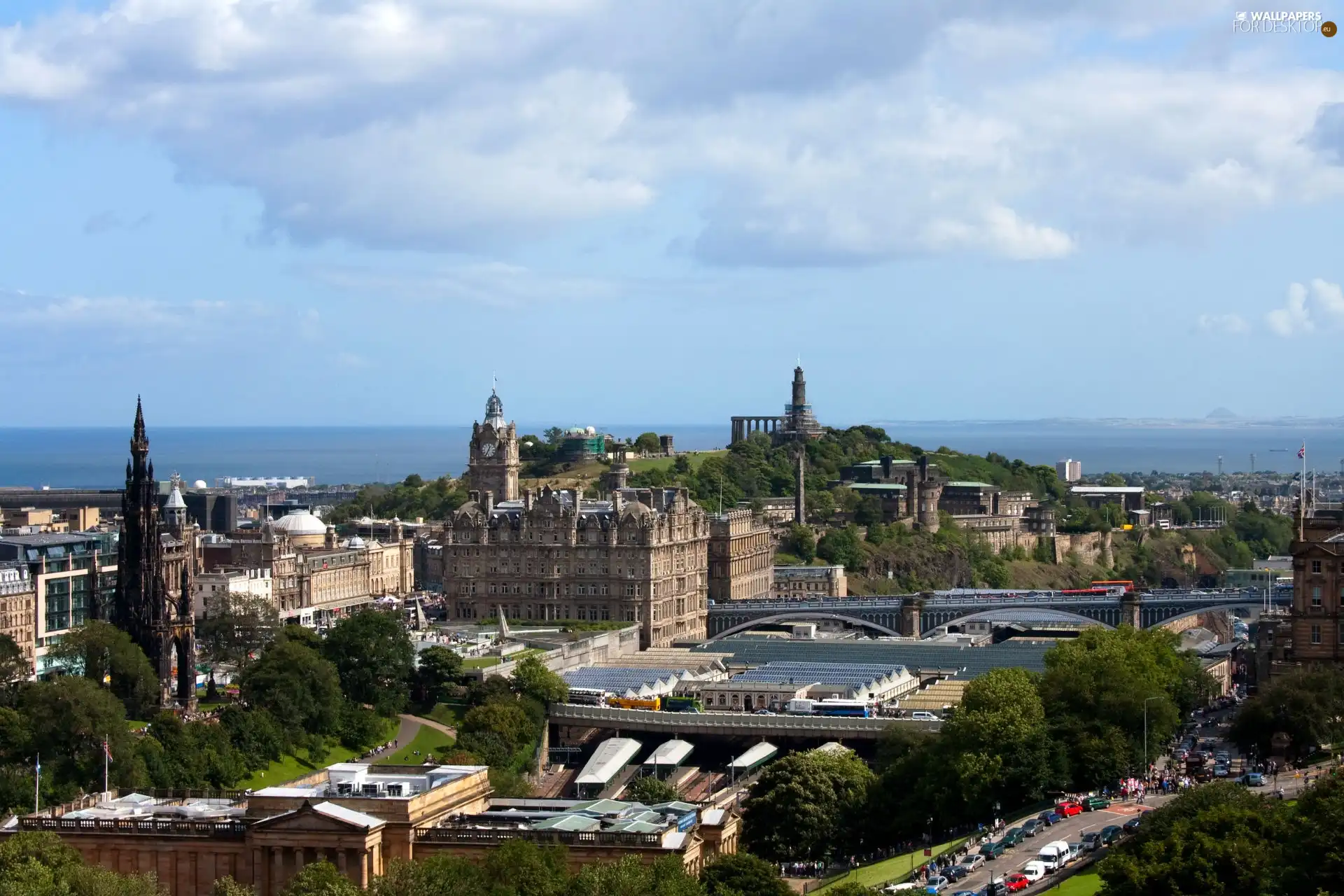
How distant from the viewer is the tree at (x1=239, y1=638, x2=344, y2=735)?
4195 inches

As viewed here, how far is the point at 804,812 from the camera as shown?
8706 centimetres

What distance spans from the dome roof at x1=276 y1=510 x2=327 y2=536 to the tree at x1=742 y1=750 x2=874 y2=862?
10033cm

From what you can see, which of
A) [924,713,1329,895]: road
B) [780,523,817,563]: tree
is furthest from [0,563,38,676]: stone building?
[780,523,817,563]: tree

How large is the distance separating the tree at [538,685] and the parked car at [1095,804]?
4341 centimetres

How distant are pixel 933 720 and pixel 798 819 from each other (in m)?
23.4

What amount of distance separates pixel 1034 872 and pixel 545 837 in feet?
49.1

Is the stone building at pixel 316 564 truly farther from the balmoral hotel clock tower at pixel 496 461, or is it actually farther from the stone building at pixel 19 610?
the stone building at pixel 19 610

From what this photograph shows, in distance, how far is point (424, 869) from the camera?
63.3 metres

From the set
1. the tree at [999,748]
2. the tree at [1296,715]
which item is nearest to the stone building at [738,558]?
the tree at [999,748]

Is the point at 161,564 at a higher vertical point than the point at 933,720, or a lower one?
higher

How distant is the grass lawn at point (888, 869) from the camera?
77.4 meters

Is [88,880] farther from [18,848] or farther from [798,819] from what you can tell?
[798,819]

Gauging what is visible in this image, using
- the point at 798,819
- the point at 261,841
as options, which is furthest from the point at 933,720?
the point at 261,841

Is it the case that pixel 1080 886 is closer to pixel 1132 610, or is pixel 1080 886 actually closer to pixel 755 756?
pixel 755 756
